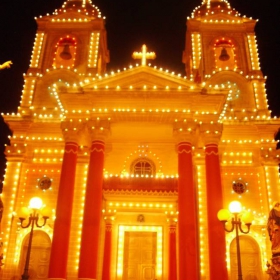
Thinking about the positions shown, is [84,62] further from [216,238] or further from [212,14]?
[216,238]

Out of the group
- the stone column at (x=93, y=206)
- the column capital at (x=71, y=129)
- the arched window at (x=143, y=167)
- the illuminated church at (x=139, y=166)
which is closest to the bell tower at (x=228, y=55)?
the illuminated church at (x=139, y=166)

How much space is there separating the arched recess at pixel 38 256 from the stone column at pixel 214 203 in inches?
393

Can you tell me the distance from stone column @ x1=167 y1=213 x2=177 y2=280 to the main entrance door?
3.56 ft

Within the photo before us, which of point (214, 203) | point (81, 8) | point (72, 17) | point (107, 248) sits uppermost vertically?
point (81, 8)

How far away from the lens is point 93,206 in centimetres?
2059

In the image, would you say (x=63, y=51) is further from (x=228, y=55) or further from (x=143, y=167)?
(x=228, y=55)

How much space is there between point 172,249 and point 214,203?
566 centimetres

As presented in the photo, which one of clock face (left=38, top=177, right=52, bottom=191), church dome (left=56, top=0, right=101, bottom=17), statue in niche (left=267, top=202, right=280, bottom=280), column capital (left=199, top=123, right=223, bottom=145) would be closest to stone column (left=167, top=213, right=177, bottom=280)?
column capital (left=199, top=123, right=223, bottom=145)

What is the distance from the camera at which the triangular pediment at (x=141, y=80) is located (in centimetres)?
2333

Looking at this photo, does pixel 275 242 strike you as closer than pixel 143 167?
Yes

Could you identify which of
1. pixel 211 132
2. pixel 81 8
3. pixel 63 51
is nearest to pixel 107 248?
pixel 211 132

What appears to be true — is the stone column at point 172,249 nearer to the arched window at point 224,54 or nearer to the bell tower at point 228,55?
the bell tower at point 228,55

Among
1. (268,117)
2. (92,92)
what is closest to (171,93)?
(92,92)

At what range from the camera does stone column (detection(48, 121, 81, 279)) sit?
64.8 feet
